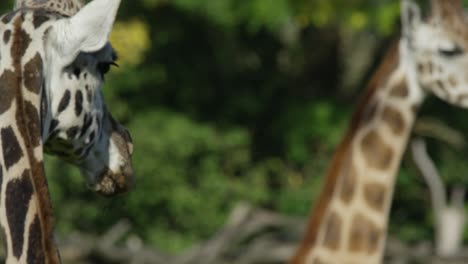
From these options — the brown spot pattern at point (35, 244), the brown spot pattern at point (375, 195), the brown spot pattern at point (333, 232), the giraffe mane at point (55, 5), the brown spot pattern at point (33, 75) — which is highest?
the brown spot pattern at point (375, 195)

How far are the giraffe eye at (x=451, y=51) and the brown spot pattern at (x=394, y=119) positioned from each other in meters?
0.55

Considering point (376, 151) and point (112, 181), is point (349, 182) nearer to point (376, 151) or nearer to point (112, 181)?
point (376, 151)

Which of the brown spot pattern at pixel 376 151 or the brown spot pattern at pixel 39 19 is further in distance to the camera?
the brown spot pattern at pixel 376 151

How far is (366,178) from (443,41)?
3.16 feet

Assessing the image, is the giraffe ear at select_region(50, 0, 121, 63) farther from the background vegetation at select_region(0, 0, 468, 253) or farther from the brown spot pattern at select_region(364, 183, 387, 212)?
the background vegetation at select_region(0, 0, 468, 253)

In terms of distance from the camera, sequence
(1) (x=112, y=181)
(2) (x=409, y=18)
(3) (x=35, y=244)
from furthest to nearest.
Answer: (2) (x=409, y=18), (1) (x=112, y=181), (3) (x=35, y=244)

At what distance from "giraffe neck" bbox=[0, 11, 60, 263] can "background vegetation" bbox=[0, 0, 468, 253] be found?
1076 cm

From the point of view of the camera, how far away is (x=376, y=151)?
739 cm

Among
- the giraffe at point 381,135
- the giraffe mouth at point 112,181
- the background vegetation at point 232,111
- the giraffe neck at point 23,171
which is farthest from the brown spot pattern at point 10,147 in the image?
the background vegetation at point 232,111

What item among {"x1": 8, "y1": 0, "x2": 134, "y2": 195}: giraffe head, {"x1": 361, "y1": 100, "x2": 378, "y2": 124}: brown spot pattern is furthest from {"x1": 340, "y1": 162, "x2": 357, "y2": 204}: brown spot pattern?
{"x1": 8, "y1": 0, "x2": 134, "y2": 195}: giraffe head

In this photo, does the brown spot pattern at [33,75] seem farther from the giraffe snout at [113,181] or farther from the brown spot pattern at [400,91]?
the brown spot pattern at [400,91]

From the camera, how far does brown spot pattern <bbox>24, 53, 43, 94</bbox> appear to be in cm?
384

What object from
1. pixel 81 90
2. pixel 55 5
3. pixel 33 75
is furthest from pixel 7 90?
pixel 55 5

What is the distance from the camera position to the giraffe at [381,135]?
7.10 m
